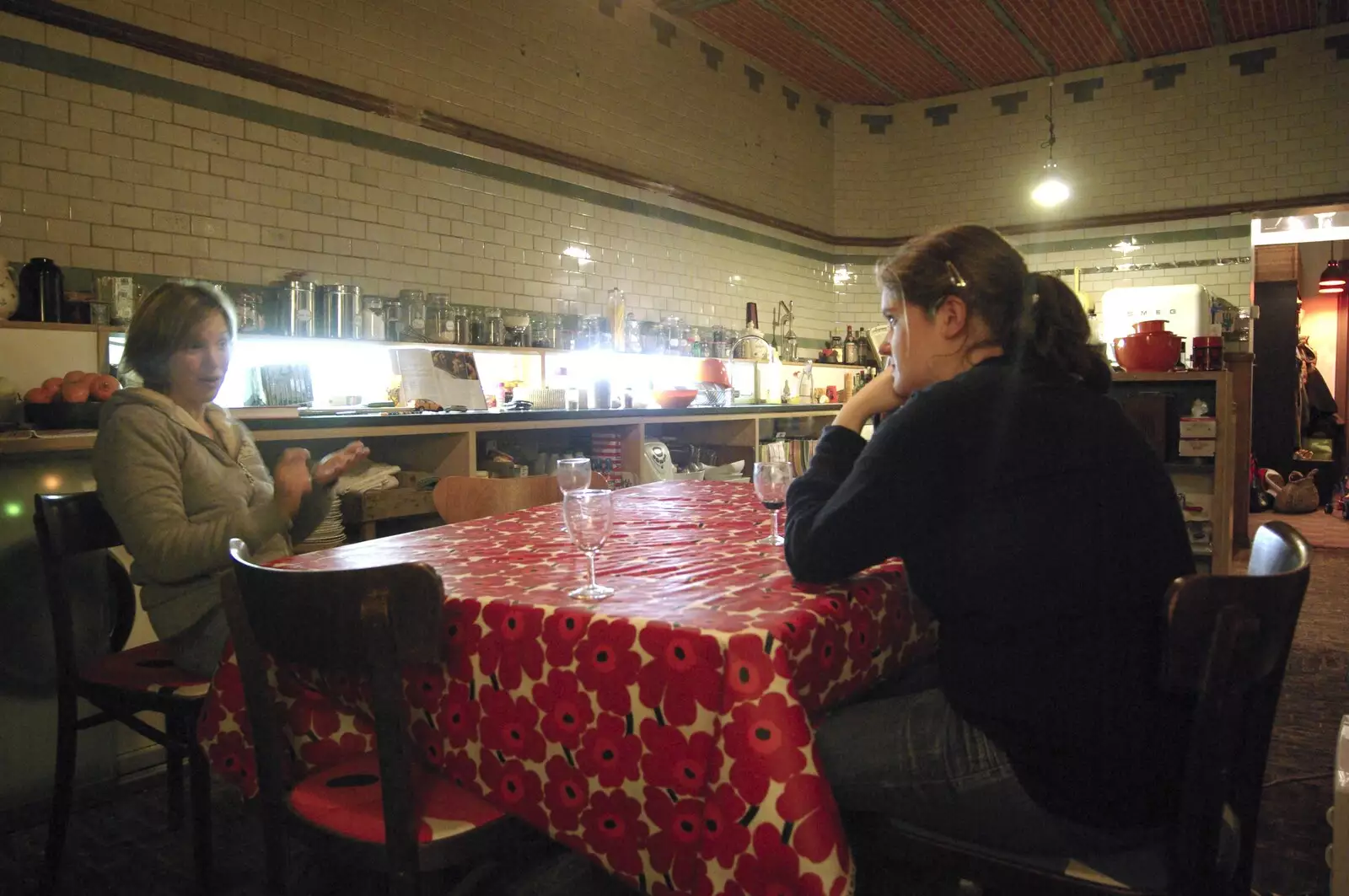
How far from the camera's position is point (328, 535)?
353 cm

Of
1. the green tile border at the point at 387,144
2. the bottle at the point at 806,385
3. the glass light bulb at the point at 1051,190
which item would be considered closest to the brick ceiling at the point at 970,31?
the glass light bulb at the point at 1051,190

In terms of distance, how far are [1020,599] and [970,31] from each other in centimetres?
732

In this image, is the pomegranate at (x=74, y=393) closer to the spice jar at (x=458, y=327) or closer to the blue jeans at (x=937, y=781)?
the spice jar at (x=458, y=327)

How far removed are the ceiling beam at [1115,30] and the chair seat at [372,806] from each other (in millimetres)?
7573

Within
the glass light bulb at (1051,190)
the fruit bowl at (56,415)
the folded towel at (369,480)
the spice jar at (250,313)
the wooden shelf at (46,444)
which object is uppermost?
the glass light bulb at (1051,190)

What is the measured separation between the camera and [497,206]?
5.59 metres

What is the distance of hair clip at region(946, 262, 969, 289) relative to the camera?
1600mm

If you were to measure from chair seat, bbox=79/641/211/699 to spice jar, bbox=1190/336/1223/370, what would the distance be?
5.05 m

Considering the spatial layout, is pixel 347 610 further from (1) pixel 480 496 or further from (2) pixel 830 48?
(2) pixel 830 48

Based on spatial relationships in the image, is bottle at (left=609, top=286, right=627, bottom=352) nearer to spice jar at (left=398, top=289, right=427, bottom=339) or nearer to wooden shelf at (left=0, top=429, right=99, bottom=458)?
spice jar at (left=398, top=289, right=427, bottom=339)

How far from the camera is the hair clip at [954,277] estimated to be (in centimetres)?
160

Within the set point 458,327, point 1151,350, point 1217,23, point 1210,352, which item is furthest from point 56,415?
point 1217,23

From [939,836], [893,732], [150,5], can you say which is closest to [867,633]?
[893,732]

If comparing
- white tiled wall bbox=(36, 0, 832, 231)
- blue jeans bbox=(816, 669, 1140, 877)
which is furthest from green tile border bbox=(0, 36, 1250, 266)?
blue jeans bbox=(816, 669, 1140, 877)
